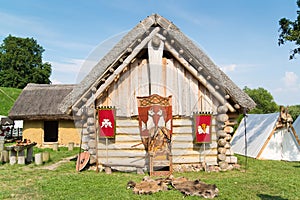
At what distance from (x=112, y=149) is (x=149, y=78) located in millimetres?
2837

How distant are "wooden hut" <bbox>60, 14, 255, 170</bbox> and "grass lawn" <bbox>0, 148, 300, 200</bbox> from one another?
32.8 inches

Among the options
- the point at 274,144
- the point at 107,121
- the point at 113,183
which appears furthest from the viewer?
the point at 274,144

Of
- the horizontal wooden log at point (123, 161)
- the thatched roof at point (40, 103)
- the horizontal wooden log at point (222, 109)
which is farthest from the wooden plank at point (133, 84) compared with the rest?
the thatched roof at point (40, 103)

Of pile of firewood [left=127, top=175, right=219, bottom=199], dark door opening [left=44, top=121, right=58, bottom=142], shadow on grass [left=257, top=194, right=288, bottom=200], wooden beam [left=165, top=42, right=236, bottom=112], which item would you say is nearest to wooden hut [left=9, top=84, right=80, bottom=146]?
dark door opening [left=44, top=121, right=58, bottom=142]

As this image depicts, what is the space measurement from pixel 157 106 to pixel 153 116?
384 millimetres

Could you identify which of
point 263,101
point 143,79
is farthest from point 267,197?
point 263,101

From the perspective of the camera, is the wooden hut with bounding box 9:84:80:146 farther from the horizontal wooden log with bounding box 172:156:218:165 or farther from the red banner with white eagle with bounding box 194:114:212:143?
the red banner with white eagle with bounding box 194:114:212:143

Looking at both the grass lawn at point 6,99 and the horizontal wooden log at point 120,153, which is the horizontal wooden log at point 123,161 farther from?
the grass lawn at point 6,99

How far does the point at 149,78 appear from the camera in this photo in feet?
31.6

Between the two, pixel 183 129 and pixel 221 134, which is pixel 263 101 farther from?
pixel 183 129

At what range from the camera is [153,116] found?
30.7 feet

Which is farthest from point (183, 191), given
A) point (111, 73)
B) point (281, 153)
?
point (281, 153)

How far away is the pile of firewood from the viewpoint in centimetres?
648

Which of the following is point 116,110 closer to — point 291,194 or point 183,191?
point 183,191
